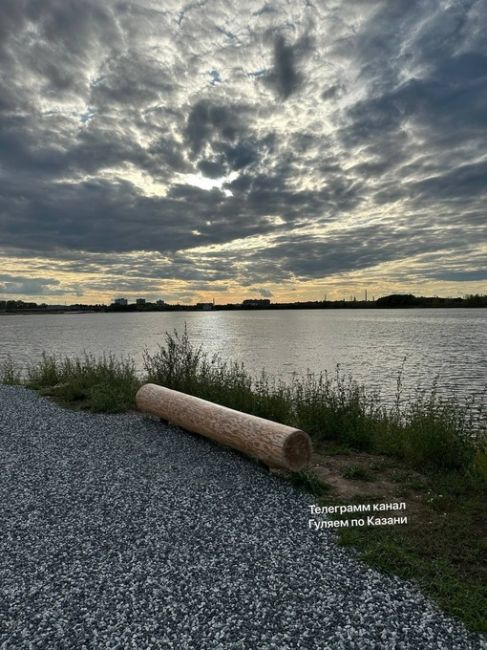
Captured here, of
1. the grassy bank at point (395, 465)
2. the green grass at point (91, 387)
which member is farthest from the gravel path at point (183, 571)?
the green grass at point (91, 387)

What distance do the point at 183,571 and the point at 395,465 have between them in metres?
4.08

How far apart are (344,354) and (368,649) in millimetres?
28086

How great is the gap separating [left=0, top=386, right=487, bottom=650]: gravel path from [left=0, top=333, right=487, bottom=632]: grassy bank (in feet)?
1.19

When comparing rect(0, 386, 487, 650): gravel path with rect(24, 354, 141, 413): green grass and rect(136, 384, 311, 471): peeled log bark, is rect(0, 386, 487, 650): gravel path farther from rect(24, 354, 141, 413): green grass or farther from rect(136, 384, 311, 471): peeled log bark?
rect(24, 354, 141, 413): green grass

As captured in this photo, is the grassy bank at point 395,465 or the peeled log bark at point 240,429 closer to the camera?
the grassy bank at point 395,465

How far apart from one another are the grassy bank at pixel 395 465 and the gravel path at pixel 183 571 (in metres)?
0.36

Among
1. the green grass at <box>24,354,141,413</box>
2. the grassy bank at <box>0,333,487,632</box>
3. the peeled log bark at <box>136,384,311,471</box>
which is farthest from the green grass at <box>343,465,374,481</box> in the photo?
the green grass at <box>24,354,141,413</box>

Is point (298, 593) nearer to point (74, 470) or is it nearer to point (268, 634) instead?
point (268, 634)

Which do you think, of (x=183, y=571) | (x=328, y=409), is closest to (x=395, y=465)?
(x=328, y=409)

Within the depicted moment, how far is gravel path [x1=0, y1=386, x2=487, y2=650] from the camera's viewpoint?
3.07 m

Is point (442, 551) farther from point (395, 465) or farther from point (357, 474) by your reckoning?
point (395, 465)

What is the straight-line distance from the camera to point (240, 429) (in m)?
6.43

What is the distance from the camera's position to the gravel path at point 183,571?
307 centimetres

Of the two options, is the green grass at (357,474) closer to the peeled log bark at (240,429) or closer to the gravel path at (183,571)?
the peeled log bark at (240,429)
